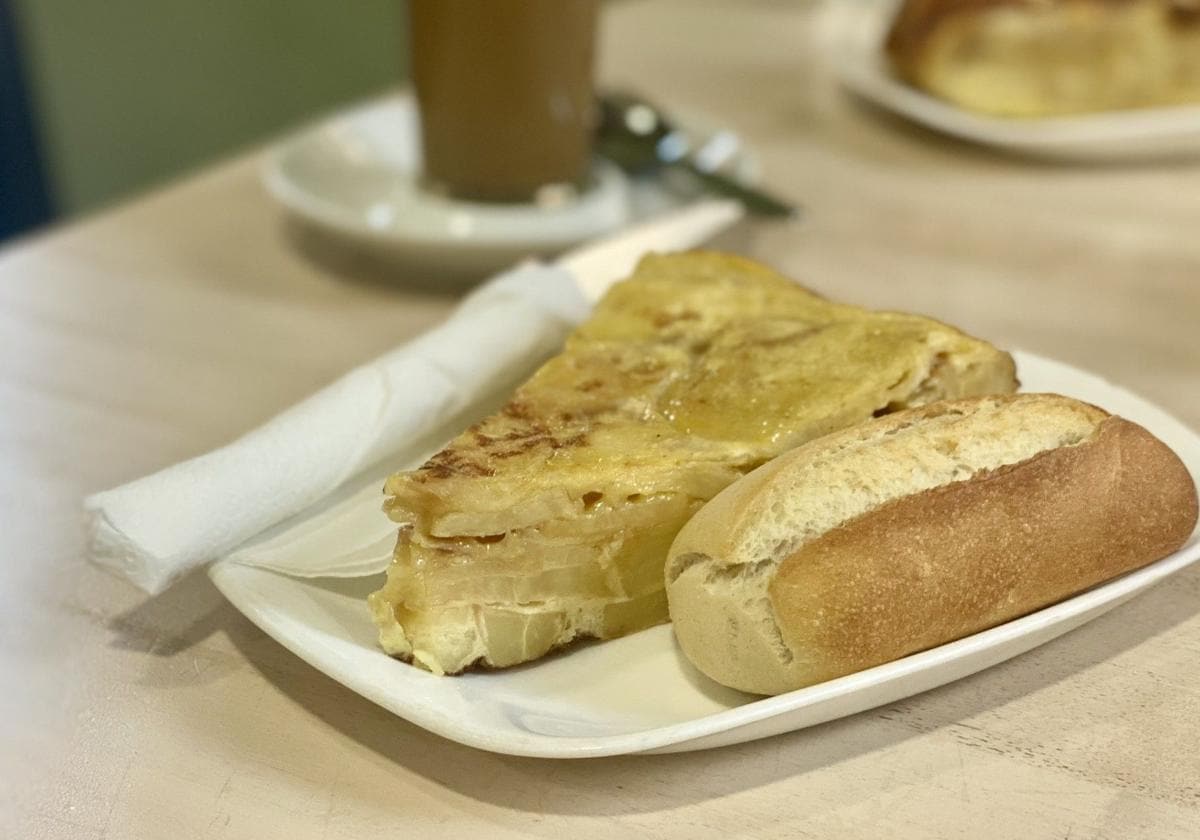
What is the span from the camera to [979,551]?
809 mm

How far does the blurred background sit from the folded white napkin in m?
2.94

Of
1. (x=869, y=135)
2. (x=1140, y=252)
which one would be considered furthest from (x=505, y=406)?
(x=869, y=135)

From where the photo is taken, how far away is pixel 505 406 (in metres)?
1.01

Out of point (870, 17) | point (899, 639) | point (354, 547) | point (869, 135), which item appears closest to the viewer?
point (899, 639)

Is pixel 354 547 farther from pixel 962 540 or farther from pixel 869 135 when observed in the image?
pixel 869 135

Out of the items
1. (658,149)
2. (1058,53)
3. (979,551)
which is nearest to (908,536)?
(979,551)

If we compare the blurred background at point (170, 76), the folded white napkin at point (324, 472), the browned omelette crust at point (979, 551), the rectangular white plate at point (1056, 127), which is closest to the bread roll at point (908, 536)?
the browned omelette crust at point (979, 551)

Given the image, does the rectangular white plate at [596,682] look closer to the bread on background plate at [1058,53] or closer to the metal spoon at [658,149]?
the metal spoon at [658,149]

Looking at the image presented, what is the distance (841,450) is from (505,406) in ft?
0.94

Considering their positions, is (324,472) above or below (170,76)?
above

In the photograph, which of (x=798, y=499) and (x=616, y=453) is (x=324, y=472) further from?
(x=798, y=499)

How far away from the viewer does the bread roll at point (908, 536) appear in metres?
0.78

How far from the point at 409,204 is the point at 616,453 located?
32.3 inches

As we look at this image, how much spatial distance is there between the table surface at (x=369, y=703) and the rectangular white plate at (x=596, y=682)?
0.04 metres
